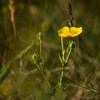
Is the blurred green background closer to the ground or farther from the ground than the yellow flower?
closer to the ground

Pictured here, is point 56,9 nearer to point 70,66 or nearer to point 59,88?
point 70,66

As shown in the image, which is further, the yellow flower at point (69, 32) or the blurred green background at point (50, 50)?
the blurred green background at point (50, 50)

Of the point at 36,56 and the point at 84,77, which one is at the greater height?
the point at 36,56

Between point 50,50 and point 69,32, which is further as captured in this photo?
point 50,50

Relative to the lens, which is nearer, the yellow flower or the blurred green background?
the yellow flower

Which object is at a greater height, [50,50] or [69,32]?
[69,32]

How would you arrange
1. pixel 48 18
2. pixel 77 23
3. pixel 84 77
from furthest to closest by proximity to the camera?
pixel 48 18
pixel 77 23
pixel 84 77

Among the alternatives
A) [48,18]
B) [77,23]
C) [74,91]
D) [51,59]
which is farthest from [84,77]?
[48,18]

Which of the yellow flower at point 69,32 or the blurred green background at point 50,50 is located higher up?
the yellow flower at point 69,32
